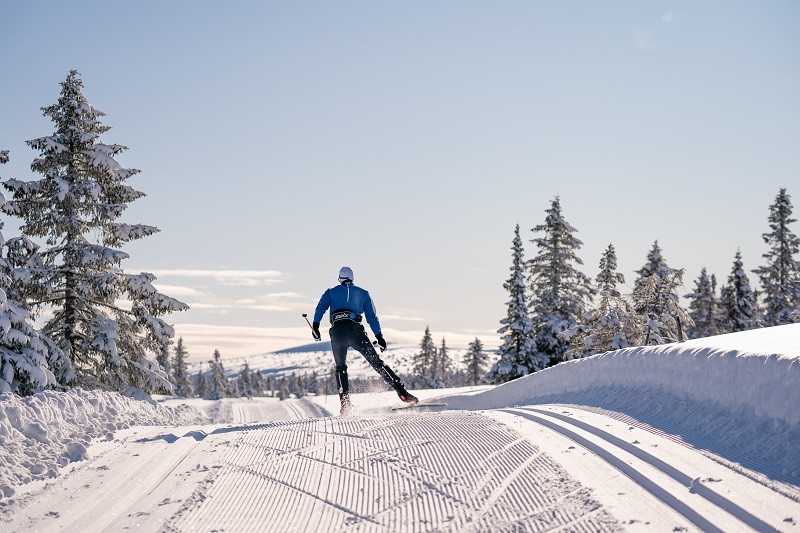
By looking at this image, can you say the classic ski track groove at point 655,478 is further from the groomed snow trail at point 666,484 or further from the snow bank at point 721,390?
the snow bank at point 721,390

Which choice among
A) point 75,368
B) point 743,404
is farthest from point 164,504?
point 75,368

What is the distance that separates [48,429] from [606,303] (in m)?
30.5

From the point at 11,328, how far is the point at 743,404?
16934 millimetres

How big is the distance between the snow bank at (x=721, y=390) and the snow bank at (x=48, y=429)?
579 cm

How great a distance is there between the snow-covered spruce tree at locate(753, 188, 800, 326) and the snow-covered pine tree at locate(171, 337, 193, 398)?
2110 inches

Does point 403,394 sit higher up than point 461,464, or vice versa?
point 403,394

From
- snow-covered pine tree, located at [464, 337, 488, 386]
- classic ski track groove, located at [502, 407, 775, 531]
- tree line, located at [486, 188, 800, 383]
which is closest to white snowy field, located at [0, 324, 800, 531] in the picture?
classic ski track groove, located at [502, 407, 775, 531]

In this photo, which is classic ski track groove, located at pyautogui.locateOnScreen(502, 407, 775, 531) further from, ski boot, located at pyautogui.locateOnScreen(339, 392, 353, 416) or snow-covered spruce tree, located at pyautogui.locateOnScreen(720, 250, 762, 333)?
snow-covered spruce tree, located at pyautogui.locateOnScreen(720, 250, 762, 333)

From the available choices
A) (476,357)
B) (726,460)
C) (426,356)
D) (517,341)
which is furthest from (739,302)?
(726,460)

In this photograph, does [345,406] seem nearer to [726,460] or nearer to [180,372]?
[726,460]

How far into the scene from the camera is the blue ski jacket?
11.2 meters

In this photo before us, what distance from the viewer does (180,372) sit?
72.5m

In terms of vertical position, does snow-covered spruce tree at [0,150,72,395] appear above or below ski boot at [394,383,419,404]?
above

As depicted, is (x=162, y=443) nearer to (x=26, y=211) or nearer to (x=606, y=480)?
(x=606, y=480)
